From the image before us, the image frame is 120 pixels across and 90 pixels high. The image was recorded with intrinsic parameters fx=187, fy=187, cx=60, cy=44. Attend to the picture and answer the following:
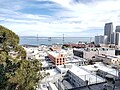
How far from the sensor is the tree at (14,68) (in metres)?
5.14

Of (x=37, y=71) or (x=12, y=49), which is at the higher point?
(x=12, y=49)

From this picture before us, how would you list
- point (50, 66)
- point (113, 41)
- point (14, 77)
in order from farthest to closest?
point (113, 41) < point (50, 66) < point (14, 77)

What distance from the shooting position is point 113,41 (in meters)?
67.1

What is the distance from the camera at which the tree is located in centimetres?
514

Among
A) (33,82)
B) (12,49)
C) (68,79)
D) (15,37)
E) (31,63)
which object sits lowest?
(68,79)

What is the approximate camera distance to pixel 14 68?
Answer: 17.9ft

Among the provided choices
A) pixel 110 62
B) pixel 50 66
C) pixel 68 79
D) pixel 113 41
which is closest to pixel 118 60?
pixel 110 62

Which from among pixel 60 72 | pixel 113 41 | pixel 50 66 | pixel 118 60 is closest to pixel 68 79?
pixel 60 72

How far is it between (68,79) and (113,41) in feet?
176

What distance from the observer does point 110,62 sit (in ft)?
81.7

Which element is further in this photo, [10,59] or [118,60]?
[118,60]

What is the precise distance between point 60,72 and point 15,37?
1257 centimetres

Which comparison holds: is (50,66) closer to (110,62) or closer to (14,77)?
(110,62)

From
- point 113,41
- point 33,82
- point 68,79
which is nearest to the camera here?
point 33,82
